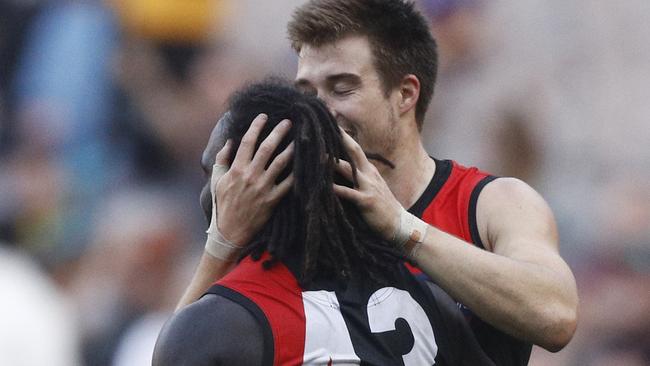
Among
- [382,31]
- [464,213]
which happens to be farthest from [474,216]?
[382,31]

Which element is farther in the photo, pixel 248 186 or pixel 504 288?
pixel 504 288

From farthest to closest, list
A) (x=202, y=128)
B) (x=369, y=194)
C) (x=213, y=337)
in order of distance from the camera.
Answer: (x=202, y=128) < (x=369, y=194) < (x=213, y=337)

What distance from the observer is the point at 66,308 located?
19.2 ft

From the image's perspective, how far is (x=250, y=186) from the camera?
3.00 m

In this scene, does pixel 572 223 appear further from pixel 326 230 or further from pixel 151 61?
pixel 326 230

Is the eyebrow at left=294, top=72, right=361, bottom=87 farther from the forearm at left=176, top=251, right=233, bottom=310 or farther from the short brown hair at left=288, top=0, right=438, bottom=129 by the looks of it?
the forearm at left=176, top=251, right=233, bottom=310

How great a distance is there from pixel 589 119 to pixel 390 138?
3.58 meters

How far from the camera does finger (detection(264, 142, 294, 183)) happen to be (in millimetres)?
2877

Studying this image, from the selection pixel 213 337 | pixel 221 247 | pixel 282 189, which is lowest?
pixel 213 337

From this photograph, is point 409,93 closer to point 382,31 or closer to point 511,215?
point 382,31

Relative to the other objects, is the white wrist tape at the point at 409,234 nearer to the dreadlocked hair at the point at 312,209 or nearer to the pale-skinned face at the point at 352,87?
the dreadlocked hair at the point at 312,209

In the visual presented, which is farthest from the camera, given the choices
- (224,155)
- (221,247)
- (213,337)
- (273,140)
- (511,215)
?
(511,215)

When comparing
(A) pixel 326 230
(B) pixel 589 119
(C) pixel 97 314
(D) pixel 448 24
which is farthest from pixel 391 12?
(B) pixel 589 119

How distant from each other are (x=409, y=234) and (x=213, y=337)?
699mm
